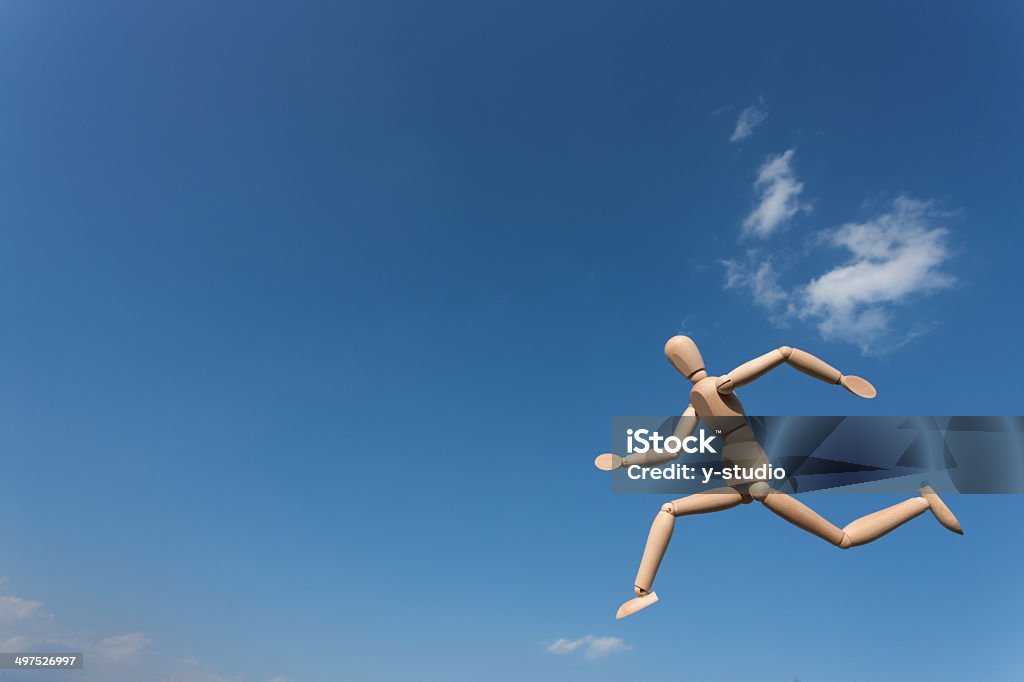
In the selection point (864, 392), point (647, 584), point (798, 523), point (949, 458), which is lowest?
point (647, 584)

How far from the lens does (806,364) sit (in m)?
8.07

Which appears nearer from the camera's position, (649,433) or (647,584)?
(647,584)

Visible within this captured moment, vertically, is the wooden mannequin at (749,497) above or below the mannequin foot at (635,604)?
above

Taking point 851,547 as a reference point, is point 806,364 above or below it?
above

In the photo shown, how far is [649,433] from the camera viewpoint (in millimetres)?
8859

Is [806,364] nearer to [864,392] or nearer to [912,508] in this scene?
[864,392]

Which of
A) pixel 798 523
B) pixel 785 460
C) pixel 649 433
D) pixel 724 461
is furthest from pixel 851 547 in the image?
pixel 649 433

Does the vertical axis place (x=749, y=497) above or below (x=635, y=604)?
above

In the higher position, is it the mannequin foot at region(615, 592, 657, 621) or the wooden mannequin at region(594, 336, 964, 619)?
the wooden mannequin at region(594, 336, 964, 619)

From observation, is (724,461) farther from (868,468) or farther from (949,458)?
(949,458)

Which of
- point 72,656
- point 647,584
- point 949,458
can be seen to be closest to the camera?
point 647,584

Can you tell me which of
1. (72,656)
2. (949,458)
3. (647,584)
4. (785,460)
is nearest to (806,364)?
(785,460)

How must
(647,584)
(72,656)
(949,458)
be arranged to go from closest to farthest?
(647,584), (949,458), (72,656)

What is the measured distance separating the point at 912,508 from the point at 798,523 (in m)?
1.81
